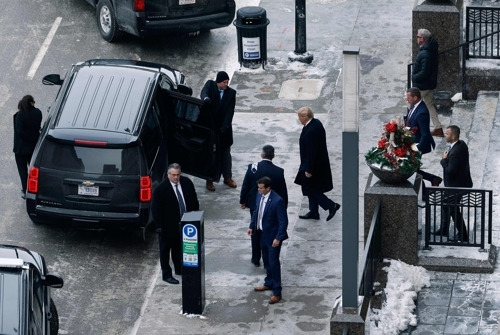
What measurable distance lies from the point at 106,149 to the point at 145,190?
0.70m

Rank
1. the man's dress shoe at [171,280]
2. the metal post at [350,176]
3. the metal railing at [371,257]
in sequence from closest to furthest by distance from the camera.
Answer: the metal post at [350,176]
the metal railing at [371,257]
the man's dress shoe at [171,280]

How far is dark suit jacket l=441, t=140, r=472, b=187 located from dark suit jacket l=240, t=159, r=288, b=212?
194cm

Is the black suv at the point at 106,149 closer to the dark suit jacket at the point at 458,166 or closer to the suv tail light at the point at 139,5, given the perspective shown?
the dark suit jacket at the point at 458,166

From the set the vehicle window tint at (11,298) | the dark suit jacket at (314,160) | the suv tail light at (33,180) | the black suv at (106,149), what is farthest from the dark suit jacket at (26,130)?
the vehicle window tint at (11,298)

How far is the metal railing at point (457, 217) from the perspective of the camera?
15.4 m

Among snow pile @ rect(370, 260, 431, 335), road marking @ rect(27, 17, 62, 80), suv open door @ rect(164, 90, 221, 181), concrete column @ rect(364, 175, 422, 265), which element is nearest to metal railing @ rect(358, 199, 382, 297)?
concrete column @ rect(364, 175, 422, 265)

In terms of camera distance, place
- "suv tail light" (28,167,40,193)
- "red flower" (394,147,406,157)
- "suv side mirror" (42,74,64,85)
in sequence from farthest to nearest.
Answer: "suv side mirror" (42,74,64,85) < "suv tail light" (28,167,40,193) < "red flower" (394,147,406,157)

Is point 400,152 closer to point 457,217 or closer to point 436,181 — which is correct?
point 457,217

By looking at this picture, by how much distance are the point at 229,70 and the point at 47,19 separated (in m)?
3.70

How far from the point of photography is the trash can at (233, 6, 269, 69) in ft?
73.9

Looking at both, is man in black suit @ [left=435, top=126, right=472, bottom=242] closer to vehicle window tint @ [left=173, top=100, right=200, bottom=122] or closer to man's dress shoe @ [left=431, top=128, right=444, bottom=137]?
vehicle window tint @ [left=173, top=100, right=200, bottom=122]

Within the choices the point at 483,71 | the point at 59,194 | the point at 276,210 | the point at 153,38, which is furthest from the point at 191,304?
the point at 153,38

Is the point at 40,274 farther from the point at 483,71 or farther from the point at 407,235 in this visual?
the point at 483,71

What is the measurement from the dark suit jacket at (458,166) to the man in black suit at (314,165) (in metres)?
1.91
